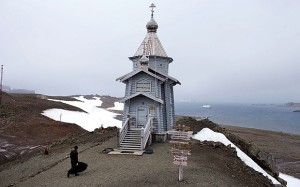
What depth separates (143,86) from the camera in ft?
89.5

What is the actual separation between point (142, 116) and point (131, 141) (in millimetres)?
3397

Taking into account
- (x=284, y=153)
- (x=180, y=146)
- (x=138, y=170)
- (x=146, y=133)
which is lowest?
(x=284, y=153)

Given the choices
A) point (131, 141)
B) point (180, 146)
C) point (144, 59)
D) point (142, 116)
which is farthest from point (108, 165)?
point (144, 59)

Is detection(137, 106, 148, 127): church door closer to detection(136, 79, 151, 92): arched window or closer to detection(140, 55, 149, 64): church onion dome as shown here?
detection(136, 79, 151, 92): arched window

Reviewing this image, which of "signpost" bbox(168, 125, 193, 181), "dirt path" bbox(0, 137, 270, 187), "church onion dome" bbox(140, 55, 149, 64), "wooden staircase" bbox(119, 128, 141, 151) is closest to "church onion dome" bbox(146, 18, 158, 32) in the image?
"church onion dome" bbox(140, 55, 149, 64)

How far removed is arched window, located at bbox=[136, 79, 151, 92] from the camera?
27.2 metres

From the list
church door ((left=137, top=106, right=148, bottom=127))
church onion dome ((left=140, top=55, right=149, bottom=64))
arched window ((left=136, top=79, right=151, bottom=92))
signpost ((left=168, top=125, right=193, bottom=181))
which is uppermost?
church onion dome ((left=140, top=55, right=149, bottom=64))

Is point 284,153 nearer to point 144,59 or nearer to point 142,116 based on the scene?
point 142,116

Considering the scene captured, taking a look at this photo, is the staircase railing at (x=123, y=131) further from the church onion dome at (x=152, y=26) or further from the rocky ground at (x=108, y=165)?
the church onion dome at (x=152, y=26)

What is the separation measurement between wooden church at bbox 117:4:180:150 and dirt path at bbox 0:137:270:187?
6.47 feet

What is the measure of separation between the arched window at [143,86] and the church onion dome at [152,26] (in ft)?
20.1

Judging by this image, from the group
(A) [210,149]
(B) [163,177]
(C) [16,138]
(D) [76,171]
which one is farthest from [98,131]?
(B) [163,177]

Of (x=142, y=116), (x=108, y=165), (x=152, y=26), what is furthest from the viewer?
(x=152, y=26)

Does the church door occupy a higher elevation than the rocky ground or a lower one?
higher
